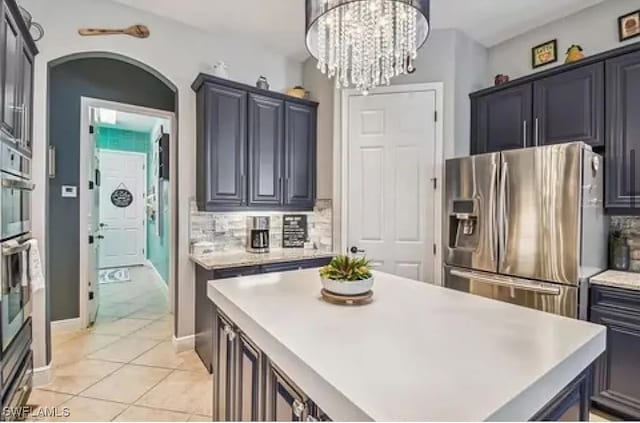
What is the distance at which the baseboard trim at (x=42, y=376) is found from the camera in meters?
Answer: 2.53

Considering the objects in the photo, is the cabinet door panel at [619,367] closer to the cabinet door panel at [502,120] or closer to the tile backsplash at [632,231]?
the tile backsplash at [632,231]

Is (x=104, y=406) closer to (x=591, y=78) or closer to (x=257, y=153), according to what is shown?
(x=257, y=153)

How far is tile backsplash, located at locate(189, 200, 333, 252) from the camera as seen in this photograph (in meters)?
3.31

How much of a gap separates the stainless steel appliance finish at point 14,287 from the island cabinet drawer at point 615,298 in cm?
344

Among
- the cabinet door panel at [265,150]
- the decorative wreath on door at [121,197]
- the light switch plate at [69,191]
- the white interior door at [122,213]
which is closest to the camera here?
the cabinet door panel at [265,150]

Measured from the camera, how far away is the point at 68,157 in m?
3.76

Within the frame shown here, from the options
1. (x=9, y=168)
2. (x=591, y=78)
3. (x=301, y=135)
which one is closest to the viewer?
(x=9, y=168)

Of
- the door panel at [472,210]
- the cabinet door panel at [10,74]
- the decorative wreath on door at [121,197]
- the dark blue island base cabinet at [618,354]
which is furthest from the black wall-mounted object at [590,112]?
the decorative wreath on door at [121,197]

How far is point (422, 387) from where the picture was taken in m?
0.83

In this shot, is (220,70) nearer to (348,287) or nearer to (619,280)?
(348,287)

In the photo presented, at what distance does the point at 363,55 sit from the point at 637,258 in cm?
252

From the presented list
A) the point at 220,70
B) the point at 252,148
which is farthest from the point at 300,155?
the point at 220,70

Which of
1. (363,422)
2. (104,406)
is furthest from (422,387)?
(104,406)

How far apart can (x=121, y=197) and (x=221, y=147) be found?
5236 mm
